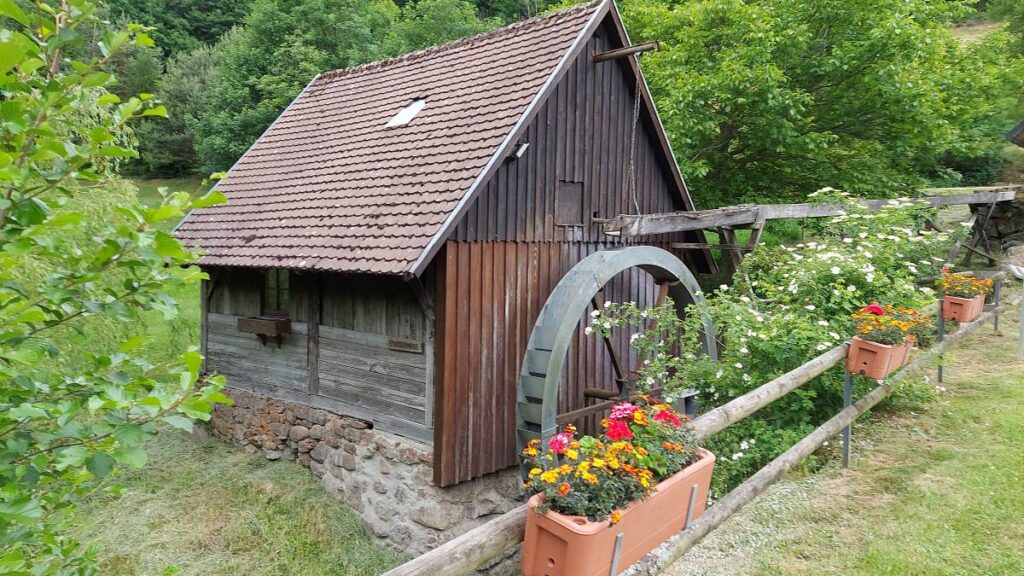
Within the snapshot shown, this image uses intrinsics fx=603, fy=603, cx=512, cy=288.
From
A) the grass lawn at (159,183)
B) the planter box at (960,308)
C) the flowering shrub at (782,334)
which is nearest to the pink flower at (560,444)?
the flowering shrub at (782,334)

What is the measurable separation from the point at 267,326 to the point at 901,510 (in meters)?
5.99

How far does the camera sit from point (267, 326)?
671cm

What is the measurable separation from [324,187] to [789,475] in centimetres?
531

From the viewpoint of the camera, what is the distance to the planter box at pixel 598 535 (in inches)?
89.7

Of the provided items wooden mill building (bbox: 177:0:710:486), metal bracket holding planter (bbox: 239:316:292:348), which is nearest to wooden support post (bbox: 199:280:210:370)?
wooden mill building (bbox: 177:0:710:486)

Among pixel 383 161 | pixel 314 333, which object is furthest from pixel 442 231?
pixel 314 333

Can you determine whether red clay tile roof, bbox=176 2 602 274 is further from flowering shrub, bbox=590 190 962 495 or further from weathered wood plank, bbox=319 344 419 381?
flowering shrub, bbox=590 190 962 495

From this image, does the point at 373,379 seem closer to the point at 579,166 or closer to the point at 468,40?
the point at 579,166

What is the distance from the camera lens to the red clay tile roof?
5395 millimetres

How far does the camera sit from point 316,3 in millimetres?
18734

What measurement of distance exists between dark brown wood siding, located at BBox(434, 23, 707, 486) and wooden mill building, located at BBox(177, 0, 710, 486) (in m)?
0.02

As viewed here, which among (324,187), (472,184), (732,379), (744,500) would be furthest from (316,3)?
(744,500)

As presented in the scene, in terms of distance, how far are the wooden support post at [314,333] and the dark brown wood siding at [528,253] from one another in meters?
1.89

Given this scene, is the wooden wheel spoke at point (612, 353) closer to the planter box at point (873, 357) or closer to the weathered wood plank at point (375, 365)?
the weathered wood plank at point (375, 365)
